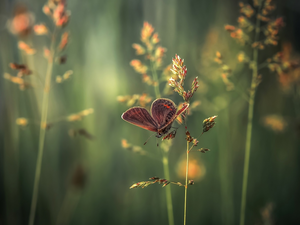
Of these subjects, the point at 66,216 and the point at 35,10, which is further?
the point at 35,10

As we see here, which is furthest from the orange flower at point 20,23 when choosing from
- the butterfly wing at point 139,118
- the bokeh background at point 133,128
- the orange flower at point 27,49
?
the butterfly wing at point 139,118

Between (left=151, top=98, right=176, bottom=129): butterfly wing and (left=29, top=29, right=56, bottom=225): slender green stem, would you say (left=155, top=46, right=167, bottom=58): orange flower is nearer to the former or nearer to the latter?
(left=151, top=98, right=176, bottom=129): butterfly wing

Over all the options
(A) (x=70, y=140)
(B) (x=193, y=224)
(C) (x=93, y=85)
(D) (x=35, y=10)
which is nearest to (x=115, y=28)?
(C) (x=93, y=85)

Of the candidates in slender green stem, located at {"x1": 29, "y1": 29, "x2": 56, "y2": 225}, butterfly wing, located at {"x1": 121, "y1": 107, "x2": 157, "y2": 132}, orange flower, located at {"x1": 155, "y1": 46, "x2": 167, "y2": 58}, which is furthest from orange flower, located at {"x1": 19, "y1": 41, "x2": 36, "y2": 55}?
butterfly wing, located at {"x1": 121, "y1": 107, "x2": 157, "y2": 132}

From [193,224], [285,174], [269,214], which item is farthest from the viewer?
[285,174]

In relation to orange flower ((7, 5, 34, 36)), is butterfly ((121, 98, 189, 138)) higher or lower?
lower

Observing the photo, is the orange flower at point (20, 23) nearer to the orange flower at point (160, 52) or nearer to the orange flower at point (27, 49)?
the orange flower at point (27, 49)

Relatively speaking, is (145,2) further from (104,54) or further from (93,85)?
(93,85)
